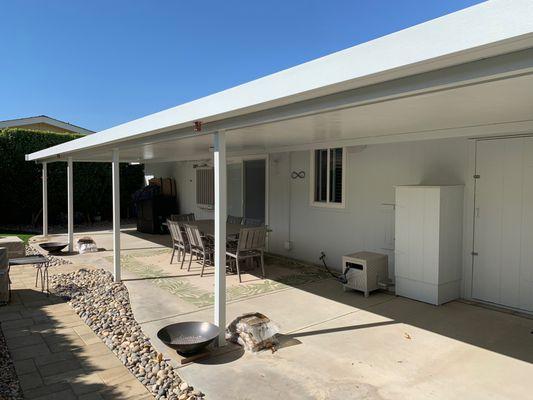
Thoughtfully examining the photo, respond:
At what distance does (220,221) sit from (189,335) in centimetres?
118

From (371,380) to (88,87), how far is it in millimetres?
31846

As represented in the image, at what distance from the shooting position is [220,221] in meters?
4.09

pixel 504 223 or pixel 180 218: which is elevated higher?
pixel 504 223

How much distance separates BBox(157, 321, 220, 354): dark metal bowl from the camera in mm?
3686

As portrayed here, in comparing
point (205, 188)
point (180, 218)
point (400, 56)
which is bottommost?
point (180, 218)

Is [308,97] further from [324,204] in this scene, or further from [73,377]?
[324,204]

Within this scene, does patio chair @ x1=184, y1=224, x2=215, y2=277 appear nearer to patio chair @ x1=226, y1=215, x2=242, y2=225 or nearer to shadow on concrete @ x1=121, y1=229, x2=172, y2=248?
patio chair @ x1=226, y1=215, x2=242, y2=225

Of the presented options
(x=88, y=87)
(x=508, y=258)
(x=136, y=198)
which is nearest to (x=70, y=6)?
(x=136, y=198)

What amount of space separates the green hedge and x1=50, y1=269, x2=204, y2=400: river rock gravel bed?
7600mm

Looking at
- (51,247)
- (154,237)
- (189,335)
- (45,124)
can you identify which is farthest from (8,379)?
(45,124)

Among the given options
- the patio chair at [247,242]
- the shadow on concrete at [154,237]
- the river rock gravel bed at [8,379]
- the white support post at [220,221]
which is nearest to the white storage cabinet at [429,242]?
the patio chair at [247,242]

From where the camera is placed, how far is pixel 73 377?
3.53m

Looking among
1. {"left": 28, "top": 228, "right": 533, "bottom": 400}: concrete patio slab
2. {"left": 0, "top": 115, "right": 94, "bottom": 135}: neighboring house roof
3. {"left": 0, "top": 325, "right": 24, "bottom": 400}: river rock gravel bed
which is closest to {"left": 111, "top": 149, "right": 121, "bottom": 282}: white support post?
{"left": 28, "top": 228, "right": 533, "bottom": 400}: concrete patio slab

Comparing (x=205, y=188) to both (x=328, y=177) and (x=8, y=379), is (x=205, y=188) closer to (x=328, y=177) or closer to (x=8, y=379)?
(x=328, y=177)
